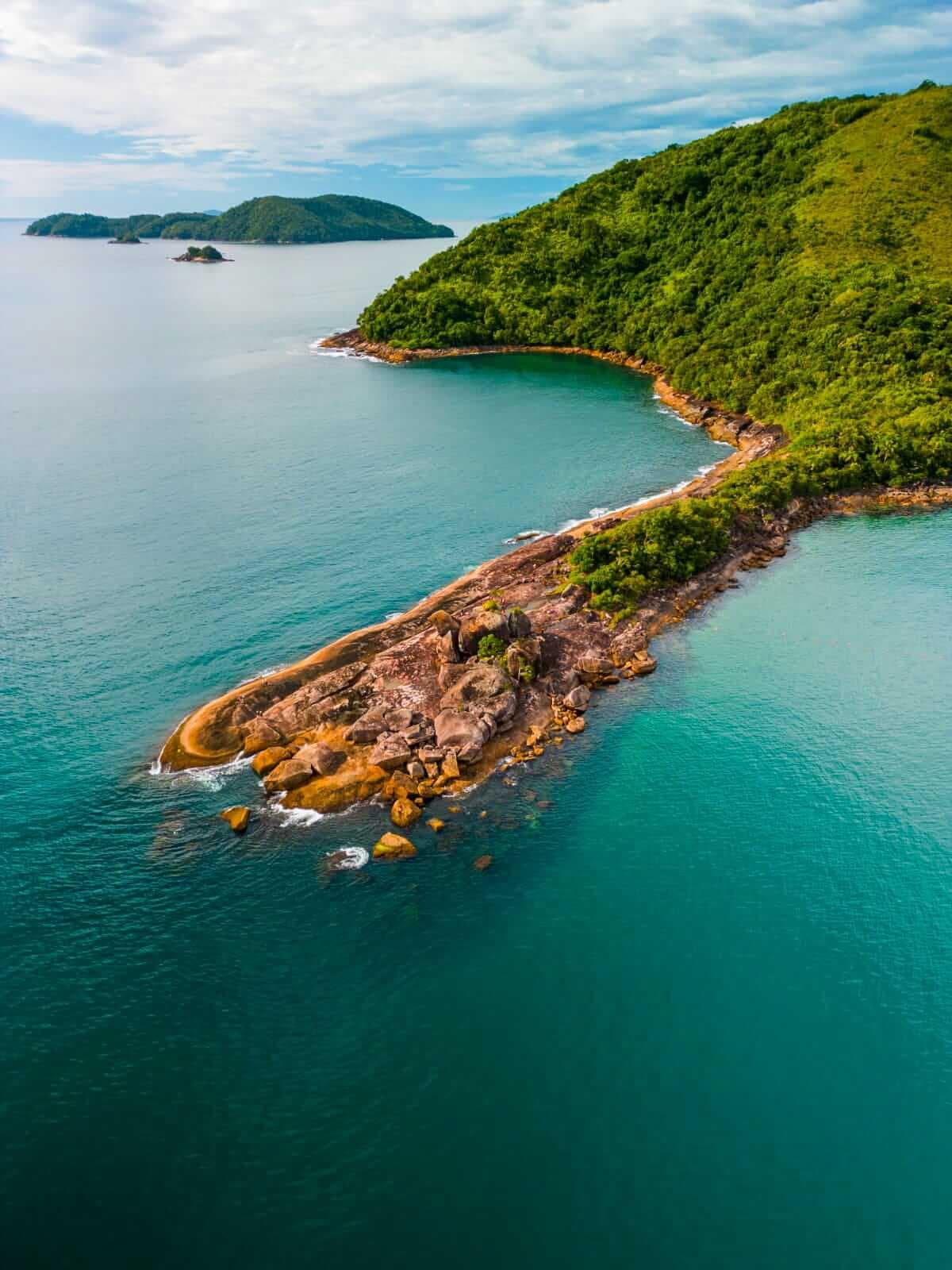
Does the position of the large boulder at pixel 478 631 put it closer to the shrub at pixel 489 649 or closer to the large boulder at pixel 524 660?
the shrub at pixel 489 649

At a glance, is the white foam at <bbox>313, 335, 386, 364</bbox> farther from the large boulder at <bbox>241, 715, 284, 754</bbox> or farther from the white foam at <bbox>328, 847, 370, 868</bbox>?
the white foam at <bbox>328, 847, 370, 868</bbox>

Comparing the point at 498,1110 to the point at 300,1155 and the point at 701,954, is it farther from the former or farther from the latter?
the point at 701,954

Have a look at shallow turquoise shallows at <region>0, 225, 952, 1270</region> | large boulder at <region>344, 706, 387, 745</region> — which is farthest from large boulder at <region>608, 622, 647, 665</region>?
large boulder at <region>344, 706, 387, 745</region>

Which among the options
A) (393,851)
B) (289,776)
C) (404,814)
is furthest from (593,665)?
(289,776)

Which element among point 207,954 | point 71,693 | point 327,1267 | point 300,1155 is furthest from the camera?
point 71,693

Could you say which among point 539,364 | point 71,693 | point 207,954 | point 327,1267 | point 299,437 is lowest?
point 327,1267

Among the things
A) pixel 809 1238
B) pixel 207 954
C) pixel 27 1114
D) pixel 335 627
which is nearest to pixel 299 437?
pixel 335 627
